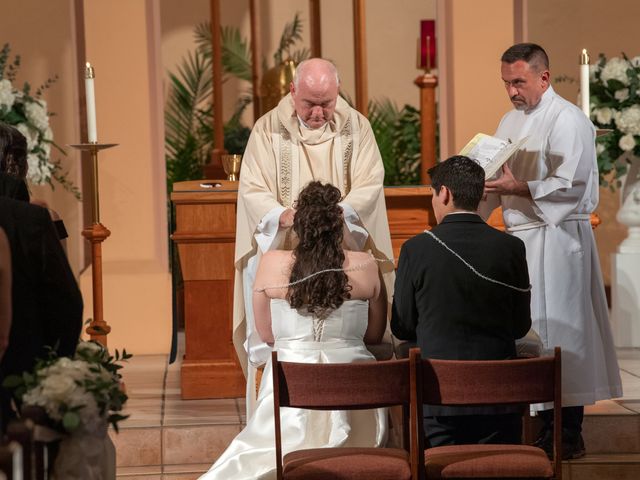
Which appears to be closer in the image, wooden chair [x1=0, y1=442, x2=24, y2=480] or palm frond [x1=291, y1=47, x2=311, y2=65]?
wooden chair [x1=0, y1=442, x2=24, y2=480]

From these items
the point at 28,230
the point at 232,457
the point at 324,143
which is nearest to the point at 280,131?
the point at 324,143

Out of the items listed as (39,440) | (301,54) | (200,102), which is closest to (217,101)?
(200,102)

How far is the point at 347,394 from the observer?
4105 millimetres

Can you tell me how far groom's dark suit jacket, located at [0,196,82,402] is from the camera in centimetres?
379

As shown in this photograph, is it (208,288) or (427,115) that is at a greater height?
(427,115)

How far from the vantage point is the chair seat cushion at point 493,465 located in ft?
13.6

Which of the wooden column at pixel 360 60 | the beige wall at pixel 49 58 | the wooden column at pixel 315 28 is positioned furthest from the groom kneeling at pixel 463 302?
the wooden column at pixel 315 28

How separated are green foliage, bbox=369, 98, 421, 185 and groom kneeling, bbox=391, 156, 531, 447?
232 inches

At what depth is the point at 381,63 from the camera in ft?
40.1

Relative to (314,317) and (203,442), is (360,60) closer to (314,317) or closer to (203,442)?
(203,442)

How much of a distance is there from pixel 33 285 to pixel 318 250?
141 centimetres

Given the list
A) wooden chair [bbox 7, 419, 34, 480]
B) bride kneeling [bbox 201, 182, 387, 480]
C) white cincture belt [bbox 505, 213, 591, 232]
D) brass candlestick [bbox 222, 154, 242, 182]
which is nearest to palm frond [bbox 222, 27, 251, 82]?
brass candlestick [bbox 222, 154, 242, 182]

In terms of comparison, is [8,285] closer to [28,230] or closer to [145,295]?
[28,230]

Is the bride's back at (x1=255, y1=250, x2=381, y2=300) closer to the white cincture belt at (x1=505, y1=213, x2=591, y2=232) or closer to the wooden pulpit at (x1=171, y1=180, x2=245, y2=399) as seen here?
the white cincture belt at (x1=505, y1=213, x2=591, y2=232)
